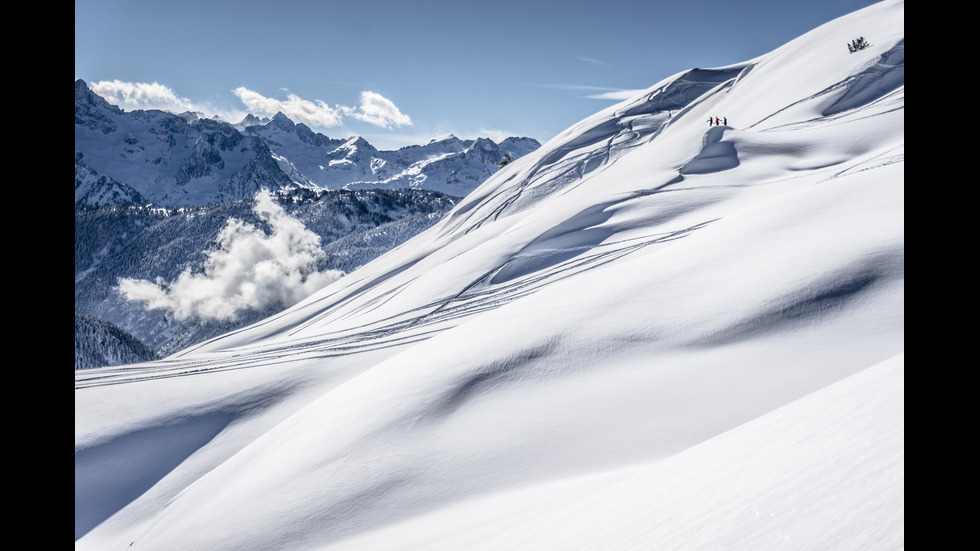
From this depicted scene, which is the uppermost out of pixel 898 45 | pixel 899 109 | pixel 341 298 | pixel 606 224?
pixel 898 45

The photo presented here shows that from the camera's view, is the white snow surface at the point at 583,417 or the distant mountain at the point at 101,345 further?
the distant mountain at the point at 101,345

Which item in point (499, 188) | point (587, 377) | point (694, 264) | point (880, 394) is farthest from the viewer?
point (499, 188)

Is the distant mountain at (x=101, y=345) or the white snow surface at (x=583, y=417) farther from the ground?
the white snow surface at (x=583, y=417)

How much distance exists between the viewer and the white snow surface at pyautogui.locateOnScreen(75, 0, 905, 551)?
7.61ft

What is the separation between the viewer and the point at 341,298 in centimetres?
2261

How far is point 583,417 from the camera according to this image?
16.6 ft

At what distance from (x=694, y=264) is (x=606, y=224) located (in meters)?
6.24

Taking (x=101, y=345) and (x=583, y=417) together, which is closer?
(x=583, y=417)

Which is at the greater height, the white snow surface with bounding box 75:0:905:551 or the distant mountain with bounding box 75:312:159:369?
the white snow surface with bounding box 75:0:905:551

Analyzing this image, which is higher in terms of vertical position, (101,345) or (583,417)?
(583,417)

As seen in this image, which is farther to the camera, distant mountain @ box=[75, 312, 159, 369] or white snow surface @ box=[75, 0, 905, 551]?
distant mountain @ box=[75, 312, 159, 369]

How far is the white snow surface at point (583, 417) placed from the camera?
232 cm

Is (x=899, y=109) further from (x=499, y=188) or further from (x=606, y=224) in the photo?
(x=499, y=188)
